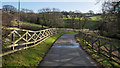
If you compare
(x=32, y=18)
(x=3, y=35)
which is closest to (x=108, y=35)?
(x=3, y=35)

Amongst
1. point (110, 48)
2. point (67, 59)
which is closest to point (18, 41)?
point (67, 59)

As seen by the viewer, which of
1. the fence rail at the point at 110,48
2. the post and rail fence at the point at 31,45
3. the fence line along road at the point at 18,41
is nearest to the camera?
the fence rail at the point at 110,48

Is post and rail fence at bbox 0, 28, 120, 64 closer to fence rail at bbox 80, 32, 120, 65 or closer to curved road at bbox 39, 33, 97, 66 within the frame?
fence rail at bbox 80, 32, 120, 65

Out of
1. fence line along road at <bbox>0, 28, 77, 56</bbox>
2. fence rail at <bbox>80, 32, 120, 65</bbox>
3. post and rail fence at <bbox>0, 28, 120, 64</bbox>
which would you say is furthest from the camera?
fence line along road at <bbox>0, 28, 77, 56</bbox>

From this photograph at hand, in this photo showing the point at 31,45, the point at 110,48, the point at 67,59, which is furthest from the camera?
the point at 31,45

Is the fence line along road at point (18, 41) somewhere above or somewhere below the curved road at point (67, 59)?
above

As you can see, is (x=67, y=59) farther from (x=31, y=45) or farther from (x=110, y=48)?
(x=31, y=45)

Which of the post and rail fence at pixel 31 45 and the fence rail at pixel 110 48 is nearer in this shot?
the fence rail at pixel 110 48

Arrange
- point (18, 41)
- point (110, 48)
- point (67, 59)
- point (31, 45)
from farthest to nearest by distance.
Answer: point (18, 41) < point (31, 45) < point (67, 59) < point (110, 48)

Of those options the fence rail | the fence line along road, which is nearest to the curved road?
the fence rail

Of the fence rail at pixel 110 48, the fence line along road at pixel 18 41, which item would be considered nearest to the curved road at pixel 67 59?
the fence rail at pixel 110 48

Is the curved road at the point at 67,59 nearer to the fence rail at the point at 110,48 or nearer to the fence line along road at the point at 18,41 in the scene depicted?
the fence rail at the point at 110,48

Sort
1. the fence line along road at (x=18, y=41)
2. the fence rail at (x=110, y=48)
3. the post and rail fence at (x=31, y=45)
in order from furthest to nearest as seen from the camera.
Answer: the fence line along road at (x=18, y=41) → the post and rail fence at (x=31, y=45) → the fence rail at (x=110, y=48)

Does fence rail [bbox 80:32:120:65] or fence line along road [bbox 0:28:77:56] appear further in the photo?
fence line along road [bbox 0:28:77:56]
